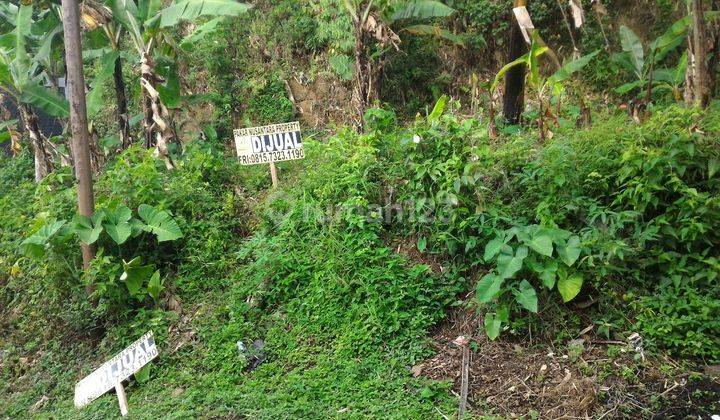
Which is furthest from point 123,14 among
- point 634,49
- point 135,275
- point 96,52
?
point 634,49

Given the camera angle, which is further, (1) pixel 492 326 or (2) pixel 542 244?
(1) pixel 492 326

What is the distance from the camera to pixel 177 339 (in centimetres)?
557

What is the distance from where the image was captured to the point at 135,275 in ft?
18.7

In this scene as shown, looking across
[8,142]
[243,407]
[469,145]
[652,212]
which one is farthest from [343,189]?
[8,142]

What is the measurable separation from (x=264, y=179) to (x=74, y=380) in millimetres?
3099

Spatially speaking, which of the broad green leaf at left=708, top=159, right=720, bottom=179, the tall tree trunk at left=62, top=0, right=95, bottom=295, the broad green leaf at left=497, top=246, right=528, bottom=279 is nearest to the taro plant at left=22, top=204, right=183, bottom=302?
the tall tree trunk at left=62, top=0, right=95, bottom=295

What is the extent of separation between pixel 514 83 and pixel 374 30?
212 cm

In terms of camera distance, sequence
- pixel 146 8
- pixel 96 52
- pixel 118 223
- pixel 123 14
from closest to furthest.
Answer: pixel 118 223 < pixel 123 14 < pixel 146 8 < pixel 96 52

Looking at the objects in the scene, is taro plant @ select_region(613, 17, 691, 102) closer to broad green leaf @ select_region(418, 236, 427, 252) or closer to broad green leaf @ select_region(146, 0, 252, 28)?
broad green leaf @ select_region(418, 236, 427, 252)

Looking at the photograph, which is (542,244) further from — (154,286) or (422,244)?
(154,286)

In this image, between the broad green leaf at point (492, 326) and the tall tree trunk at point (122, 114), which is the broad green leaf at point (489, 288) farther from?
the tall tree trunk at point (122, 114)

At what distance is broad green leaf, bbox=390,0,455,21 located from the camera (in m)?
7.61

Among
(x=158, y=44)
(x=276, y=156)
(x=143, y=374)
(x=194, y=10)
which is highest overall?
(x=194, y=10)

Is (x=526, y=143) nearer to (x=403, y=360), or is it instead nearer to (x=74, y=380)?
(x=403, y=360)
